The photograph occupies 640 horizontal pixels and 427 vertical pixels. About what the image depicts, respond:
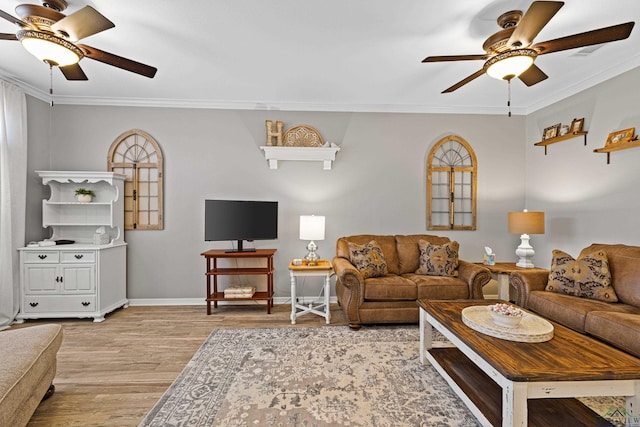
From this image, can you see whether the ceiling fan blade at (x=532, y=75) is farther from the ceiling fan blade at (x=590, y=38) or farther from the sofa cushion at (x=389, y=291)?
the sofa cushion at (x=389, y=291)

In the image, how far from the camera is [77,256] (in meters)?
3.48

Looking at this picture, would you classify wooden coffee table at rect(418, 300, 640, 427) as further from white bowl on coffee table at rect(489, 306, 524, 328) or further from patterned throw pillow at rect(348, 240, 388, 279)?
patterned throw pillow at rect(348, 240, 388, 279)

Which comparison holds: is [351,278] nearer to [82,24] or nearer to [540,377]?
[540,377]

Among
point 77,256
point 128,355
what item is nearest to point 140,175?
point 77,256

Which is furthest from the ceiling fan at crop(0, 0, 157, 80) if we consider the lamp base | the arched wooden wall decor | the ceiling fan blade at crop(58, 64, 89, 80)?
the lamp base

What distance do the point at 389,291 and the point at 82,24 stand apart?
3332mm

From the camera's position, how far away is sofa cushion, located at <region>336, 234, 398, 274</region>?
150 inches

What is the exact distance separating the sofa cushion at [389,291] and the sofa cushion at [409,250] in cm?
54

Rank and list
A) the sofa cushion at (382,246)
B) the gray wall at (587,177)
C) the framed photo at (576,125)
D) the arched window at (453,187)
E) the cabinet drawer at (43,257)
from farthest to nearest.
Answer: the arched window at (453,187) < the sofa cushion at (382,246) < the framed photo at (576,125) < the cabinet drawer at (43,257) < the gray wall at (587,177)

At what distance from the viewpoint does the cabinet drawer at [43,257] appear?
343cm

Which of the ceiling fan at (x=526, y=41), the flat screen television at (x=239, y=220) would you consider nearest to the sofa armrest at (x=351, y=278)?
the flat screen television at (x=239, y=220)

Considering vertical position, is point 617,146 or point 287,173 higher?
point 617,146

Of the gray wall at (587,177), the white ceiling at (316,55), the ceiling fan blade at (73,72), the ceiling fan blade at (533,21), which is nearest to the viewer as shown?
the ceiling fan blade at (533,21)

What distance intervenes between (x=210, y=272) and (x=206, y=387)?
1.74 meters
